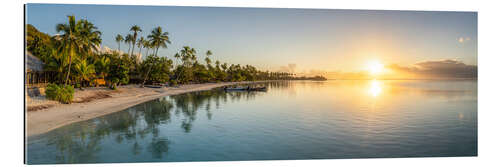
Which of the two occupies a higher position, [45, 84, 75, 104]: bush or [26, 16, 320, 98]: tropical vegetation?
[26, 16, 320, 98]: tropical vegetation

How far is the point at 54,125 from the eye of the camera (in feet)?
43.7

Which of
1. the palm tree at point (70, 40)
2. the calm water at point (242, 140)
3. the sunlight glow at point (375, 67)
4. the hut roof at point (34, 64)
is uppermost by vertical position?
the palm tree at point (70, 40)

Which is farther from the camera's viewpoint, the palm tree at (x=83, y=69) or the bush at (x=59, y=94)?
the palm tree at (x=83, y=69)

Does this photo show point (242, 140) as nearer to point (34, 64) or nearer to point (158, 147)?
point (158, 147)

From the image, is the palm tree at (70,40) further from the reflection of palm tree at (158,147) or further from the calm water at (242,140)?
the reflection of palm tree at (158,147)

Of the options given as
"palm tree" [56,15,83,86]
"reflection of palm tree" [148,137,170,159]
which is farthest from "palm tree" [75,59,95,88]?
"reflection of palm tree" [148,137,170,159]

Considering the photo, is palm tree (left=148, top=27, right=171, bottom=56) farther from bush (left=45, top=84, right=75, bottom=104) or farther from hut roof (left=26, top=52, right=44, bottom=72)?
hut roof (left=26, top=52, right=44, bottom=72)

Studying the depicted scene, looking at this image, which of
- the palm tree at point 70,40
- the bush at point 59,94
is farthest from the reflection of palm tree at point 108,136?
the palm tree at point 70,40

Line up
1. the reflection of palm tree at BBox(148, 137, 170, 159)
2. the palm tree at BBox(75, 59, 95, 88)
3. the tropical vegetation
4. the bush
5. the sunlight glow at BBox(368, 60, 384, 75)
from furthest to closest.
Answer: the palm tree at BBox(75, 59, 95, 88)
the tropical vegetation
the bush
the sunlight glow at BBox(368, 60, 384, 75)
the reflection of palm tree at BBox(148, 137, 170, 159)

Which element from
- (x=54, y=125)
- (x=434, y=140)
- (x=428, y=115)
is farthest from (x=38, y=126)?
(x=428, y=115)

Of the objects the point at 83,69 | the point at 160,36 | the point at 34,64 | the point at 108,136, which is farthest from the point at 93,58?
the point at 108,136
